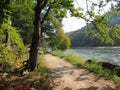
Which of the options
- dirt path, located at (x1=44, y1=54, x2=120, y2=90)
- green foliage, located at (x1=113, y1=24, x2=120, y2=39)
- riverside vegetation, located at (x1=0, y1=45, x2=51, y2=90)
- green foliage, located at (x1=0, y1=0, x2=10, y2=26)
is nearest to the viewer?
green foliage, located at (x1=0, y1=0, x2=10, y2=26)

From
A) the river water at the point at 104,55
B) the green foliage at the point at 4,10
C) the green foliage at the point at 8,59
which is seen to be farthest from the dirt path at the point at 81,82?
the river water at the point at 104,55

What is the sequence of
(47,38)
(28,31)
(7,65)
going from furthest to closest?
(47,38) < (28,31) < (7,65)

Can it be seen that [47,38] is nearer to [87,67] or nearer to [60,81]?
[87,67]

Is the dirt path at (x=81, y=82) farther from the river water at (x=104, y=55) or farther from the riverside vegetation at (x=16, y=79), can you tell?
the river water at (x=104, y=55)

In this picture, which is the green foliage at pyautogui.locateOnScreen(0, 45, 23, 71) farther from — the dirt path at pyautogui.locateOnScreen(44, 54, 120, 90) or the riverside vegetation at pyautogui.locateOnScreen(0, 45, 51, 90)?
the dirt path at pyautogui.locateOnScreen(44, 54, 120, 90)

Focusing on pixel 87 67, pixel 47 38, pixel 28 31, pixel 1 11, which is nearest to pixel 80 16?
pixel 87 67

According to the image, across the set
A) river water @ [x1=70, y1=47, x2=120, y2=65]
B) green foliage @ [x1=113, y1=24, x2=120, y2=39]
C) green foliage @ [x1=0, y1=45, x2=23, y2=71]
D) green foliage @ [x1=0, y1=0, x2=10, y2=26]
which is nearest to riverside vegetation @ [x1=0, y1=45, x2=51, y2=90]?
green foliage @ [x1=0, y1=45, x2=23, y2=71]

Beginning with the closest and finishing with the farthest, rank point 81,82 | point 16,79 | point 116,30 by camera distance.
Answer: point 16,79 < point 81,82 < point 116,30

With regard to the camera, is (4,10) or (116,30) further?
(116,30)

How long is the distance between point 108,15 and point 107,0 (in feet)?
6.54

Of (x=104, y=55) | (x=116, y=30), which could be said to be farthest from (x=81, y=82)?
(x=104, y=55)

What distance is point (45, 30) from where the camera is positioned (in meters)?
47.6

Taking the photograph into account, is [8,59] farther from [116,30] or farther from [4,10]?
[116,30]

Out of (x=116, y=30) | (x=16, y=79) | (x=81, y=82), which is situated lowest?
(x=81, y=82)
